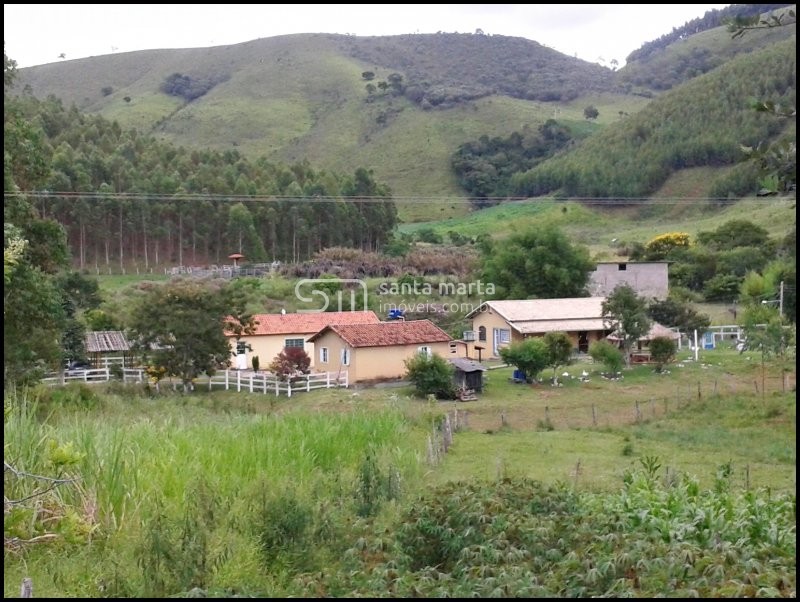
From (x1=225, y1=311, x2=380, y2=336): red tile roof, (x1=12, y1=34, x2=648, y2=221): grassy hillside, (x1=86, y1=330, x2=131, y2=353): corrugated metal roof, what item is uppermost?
(x1=12, y1=34, x2=648, y2=221): grassy hillside

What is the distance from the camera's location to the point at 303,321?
968 inches

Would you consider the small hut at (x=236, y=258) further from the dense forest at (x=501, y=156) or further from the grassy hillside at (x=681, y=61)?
the grassy hillside at (x=681, y=61)

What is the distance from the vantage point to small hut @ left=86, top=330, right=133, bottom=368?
2186 centimetres

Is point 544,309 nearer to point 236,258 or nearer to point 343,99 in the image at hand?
point 236,258

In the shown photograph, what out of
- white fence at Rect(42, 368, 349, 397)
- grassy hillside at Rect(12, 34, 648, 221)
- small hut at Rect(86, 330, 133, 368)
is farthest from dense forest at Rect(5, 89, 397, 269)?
grassy hillside at Rect(12, 34, 648, 221)

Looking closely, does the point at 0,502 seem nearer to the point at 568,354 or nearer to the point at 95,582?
the point at 95,582

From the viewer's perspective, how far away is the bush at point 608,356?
2091 cm

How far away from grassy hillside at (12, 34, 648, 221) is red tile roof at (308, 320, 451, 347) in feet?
131

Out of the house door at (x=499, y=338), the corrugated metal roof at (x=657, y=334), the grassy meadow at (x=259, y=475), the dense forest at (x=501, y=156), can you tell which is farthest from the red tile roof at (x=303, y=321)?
the dense forest at (x=501, y=156)

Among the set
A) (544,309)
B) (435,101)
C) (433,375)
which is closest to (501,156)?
(435,101)

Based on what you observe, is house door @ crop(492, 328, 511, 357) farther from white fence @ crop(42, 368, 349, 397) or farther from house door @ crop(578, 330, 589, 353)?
white fence @ crop(42, 368, 349, 397)

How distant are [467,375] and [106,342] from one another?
971 centimetres

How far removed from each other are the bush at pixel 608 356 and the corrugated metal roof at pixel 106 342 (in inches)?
476

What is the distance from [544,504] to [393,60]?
12425 centimetres
